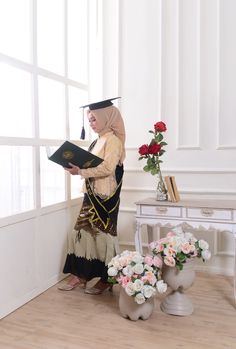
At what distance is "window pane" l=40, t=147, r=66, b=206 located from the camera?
303cm

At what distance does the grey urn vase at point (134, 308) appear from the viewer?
251 cm

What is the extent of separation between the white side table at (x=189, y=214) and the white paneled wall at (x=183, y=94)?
0.53 metres

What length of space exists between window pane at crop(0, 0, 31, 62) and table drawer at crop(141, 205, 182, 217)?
55.5 inches

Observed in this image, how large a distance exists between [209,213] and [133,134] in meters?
1.17

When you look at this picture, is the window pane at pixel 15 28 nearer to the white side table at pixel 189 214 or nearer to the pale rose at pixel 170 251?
the white side table at pixel 189 214

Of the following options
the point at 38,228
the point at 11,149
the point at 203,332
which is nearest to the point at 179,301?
the point at 203,332

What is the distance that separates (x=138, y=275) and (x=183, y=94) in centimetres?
173

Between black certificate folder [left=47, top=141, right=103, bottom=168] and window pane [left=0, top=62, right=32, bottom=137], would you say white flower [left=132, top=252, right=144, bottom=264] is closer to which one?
black certificate folder [left=47, top=141, right=103, bottom=168]

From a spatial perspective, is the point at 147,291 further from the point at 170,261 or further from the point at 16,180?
the point at 16,180

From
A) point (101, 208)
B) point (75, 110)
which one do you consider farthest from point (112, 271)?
point (75, 110)

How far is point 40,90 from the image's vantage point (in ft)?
9.78

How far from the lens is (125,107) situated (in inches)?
145

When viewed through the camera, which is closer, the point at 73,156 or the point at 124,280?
the point at 124,280

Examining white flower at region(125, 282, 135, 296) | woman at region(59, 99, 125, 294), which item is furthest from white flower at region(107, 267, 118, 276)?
woman at region(59, 99, 125, 294)
